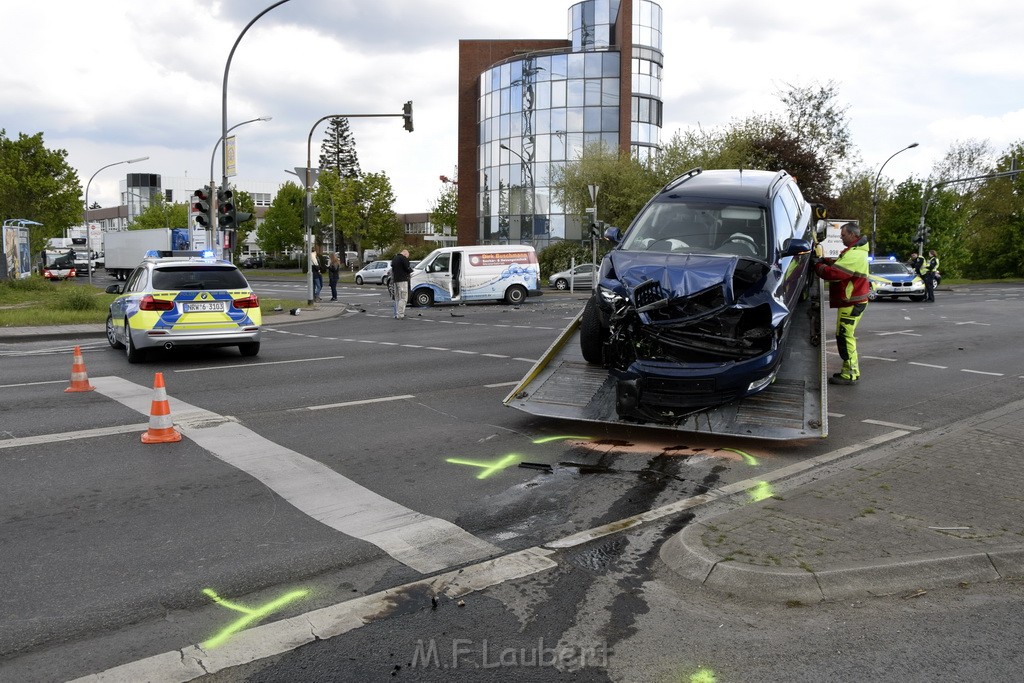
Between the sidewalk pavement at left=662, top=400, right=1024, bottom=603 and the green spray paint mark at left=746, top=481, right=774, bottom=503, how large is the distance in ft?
0.16

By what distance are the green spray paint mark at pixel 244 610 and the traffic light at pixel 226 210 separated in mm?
20085

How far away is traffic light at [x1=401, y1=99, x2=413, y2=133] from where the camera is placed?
88.9ft

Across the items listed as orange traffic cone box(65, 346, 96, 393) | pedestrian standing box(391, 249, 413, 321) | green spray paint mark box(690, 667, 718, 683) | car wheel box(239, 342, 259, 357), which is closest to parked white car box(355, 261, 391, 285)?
pedestrian standing box(391, 249, 413, 321)

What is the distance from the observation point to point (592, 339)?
831 centimetres

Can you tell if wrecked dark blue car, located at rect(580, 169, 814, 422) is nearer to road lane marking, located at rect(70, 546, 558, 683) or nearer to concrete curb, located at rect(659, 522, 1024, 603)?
concrete curb, located at rect(659, 522, 1024, 603)

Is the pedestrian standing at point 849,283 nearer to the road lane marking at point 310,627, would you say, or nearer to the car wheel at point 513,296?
the road lane marking at point 310,627

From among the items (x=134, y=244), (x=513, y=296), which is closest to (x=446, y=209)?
(x=134, y=244)

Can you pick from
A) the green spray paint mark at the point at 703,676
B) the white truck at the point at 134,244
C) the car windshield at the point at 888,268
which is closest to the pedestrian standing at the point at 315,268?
the car windshield at the point at 888,268

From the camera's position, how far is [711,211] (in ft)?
28.9

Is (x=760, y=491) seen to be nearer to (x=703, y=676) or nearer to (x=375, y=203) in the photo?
(x=703, y=676)

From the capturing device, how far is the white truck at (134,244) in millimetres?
53406

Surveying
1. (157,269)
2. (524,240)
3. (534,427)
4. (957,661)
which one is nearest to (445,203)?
(524,240)

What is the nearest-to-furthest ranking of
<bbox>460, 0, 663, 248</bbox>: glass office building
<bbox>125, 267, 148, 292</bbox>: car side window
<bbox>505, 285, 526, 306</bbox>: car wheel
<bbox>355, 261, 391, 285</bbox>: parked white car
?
<bbox>125, 267, 148, 292</bbox>: car side window → <bbox>505, 285, 526, 306</bbox>: car wheel → <bbox>355, 261, 391, 285</bbox>: parked white car → <bbox>460, 0, 663, 248</bbox>: glass office building

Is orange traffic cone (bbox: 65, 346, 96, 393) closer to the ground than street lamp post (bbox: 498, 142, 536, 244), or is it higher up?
closer to the ground
